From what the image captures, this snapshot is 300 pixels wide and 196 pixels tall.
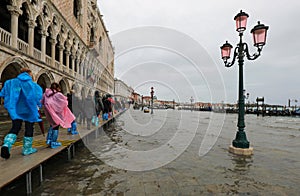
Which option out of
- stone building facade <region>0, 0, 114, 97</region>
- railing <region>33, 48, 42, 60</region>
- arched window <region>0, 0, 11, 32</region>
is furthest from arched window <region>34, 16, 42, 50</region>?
arched window <region>0, 0, 11, 32</region>

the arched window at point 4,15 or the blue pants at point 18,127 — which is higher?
the arched window at point 4,15

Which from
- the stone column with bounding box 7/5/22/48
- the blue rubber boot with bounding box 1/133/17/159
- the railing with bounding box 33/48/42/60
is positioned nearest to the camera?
the blue rubber boot with bounding box 1/133/17/159

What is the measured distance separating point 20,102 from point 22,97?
12cm

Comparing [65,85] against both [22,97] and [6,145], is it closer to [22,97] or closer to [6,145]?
[22,97]

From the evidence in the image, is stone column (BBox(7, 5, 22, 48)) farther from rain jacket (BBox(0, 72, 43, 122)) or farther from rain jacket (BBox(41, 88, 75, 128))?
rain jacket (BBox(0, 72, 43, 122))

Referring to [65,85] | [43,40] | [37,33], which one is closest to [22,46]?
[43,40]

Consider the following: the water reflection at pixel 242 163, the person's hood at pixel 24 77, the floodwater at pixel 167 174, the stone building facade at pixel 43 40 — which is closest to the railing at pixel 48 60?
the stone building facade at pixel 43 40

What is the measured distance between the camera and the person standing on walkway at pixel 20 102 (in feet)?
13.3

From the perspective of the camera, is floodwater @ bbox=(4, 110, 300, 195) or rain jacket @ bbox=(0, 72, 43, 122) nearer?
floodwater @ bbox=(4, 110, 300, 195)

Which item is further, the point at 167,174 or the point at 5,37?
the point at 5,37

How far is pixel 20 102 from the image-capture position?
13.9ft

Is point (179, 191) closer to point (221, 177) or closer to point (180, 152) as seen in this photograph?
point (221, 177)

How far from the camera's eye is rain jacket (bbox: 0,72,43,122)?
4.11 meters

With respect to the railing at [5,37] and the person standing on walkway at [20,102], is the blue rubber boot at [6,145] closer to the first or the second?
the person standing on walkway at [20,102]
